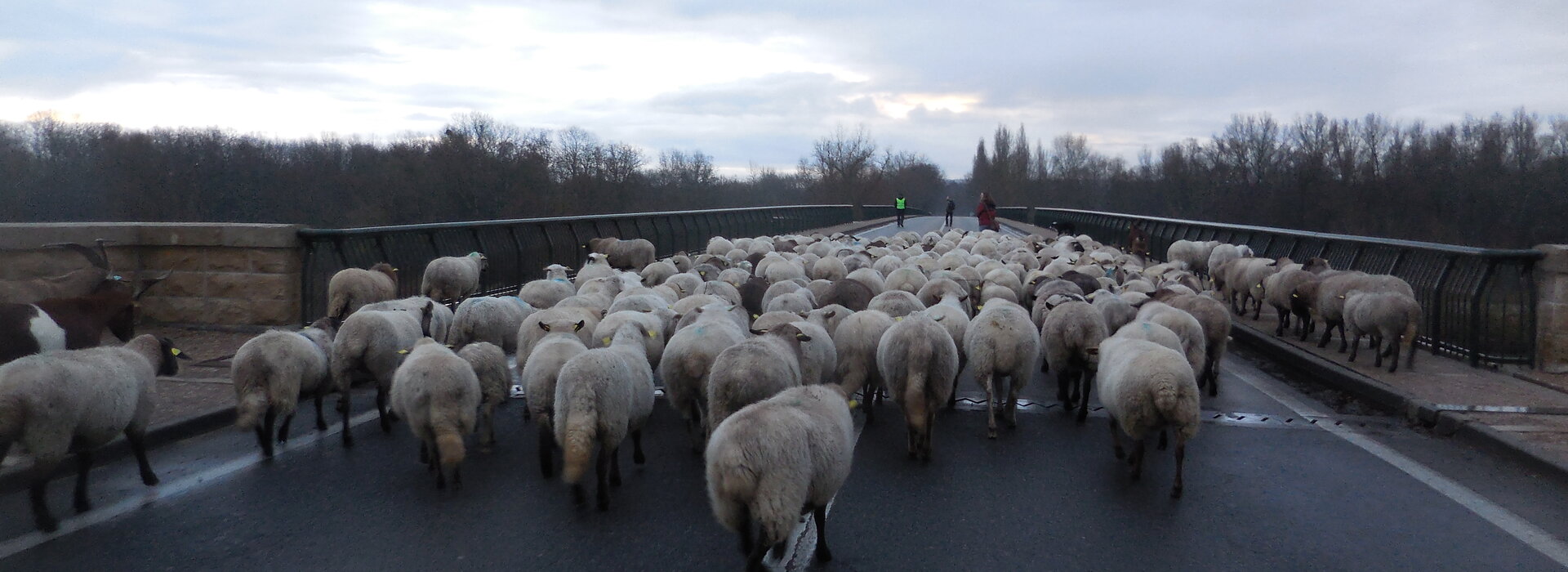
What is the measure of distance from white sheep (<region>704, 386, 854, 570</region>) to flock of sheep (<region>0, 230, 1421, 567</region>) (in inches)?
0.4

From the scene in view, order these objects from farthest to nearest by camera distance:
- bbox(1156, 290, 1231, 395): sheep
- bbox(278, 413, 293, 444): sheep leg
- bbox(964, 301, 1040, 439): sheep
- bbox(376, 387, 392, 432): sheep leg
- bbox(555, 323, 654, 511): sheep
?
bbox(1156, 290, 1231, 395): sheep → bbox(964, 301, 1040, 439): sheep → bbox(376, 387, 392, 432): sheep leg → bbox(278, 413, 293, 444): sheep leg → bbox(555, 323, 654, 511): sheep

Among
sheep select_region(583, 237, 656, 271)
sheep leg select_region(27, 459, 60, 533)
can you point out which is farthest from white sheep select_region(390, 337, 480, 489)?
sheep select_region(583, 237, 656, 271)

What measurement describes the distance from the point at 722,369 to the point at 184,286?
851 cm

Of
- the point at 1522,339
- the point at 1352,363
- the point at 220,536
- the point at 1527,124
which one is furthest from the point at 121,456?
the point at 1527,124

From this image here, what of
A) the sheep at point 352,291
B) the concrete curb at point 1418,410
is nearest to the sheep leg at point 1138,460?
the concrete curb at point 1418,410

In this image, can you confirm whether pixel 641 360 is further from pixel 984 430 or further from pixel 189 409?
pixel 189 409

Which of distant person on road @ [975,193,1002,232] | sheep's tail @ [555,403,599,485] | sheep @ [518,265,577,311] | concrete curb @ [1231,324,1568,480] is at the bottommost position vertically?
concrete curb @ [1231,324,1568,480]

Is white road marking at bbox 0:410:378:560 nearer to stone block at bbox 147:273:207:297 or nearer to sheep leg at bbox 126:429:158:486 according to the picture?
sheep leg at bbox 126:429:158:486

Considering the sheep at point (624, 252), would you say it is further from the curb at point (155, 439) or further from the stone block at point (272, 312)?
the curb at point (155, 439)

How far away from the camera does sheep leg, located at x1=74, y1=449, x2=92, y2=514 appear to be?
514 cm

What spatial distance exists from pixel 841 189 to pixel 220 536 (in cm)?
7519

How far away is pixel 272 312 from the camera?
10820 mm

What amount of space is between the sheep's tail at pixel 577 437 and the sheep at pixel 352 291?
19.6 feet

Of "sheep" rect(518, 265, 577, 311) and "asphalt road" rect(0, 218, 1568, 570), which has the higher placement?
"sheep" rect(518, 265, 577, 311)
